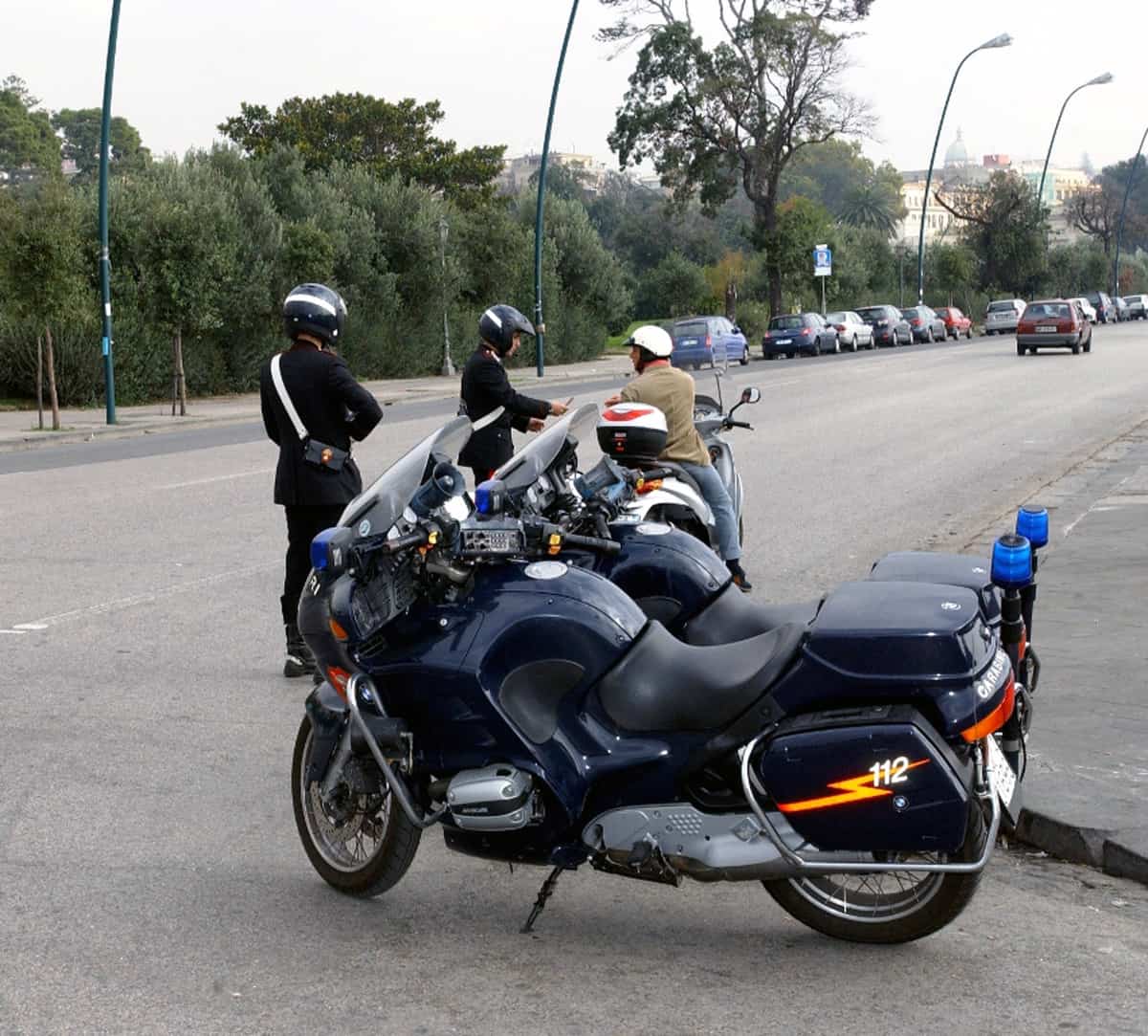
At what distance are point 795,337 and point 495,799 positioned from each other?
49.2 metres

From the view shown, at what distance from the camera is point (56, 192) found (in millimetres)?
24375

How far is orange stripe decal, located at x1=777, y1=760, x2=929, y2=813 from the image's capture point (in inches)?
159

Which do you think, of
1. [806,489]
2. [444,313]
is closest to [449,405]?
[444,313]

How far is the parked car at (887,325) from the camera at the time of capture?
60562 mm

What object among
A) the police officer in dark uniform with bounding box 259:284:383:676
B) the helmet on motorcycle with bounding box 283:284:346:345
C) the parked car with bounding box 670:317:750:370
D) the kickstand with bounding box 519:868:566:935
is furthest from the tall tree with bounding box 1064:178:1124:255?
the kickstand with bounding box 519:868:566:935

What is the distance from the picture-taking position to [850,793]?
405 centimetres

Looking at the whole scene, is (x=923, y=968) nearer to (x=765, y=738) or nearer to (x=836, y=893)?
(x=836, y=893)

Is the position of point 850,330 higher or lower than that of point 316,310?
lower

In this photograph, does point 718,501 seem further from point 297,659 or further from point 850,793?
point 850,793

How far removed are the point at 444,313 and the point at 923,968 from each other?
125 ft

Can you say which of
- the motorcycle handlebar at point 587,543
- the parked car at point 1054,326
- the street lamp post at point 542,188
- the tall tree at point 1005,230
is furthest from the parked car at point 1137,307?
the motorcycle handlebar at point 587,543

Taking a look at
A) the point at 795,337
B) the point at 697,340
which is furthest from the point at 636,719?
the point at 795,337

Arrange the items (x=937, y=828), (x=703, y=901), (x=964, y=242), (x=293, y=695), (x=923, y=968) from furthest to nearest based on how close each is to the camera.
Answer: (x=964, y=242)
(x=293, y=695)
(x=703, y=901)
(x=923, y=968)
(x=937, y=828)

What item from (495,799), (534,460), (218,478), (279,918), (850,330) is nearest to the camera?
(495,799)
